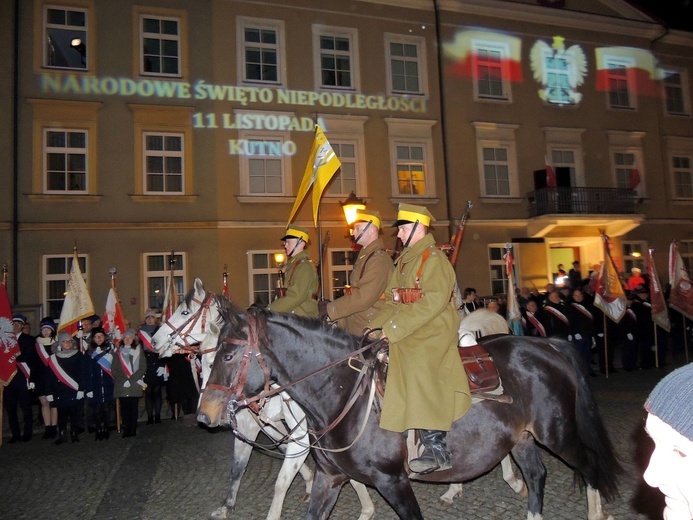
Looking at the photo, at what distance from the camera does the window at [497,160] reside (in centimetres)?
1941

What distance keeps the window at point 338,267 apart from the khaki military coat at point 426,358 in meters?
13.4

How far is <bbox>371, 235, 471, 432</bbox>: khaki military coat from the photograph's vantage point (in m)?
3.65

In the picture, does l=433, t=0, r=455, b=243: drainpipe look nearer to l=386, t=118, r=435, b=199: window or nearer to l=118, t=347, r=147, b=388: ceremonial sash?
l=386, t=118, r=435, b=199: window

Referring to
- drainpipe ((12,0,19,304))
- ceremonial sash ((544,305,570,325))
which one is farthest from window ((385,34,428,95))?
drainpipe ((12,0,19,304))

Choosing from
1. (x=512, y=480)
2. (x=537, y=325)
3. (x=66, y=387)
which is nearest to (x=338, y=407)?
(x=512, y=480)

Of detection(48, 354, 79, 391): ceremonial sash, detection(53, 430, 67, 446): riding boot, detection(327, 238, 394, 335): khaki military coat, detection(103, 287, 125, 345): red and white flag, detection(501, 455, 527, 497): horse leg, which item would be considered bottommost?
detection(53, 430, 67, 446): riding boot

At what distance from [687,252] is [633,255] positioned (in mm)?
3213

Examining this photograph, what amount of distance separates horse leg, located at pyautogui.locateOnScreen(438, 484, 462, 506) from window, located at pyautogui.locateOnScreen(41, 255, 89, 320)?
13016 mm

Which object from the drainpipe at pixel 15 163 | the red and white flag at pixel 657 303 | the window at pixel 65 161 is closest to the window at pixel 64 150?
the window at pixel 65 161

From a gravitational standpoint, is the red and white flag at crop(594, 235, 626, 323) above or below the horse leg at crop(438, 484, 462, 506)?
above

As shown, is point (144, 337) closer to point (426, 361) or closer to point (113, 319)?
point (113, 319)

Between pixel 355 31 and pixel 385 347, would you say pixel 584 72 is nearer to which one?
pixel 355 31

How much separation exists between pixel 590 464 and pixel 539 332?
8.18 m

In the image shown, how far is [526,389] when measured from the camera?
4.53m
